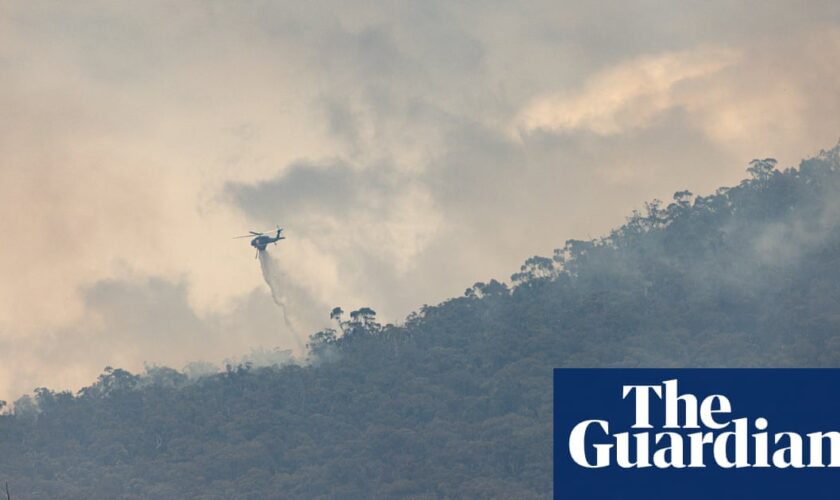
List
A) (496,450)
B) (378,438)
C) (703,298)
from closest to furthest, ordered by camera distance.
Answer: (496,450), (378,438), (703,298)

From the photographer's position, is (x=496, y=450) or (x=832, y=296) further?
(x=832, y=296)

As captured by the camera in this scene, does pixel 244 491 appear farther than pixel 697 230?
No

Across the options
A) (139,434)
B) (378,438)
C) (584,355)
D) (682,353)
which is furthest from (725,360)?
(139,434)

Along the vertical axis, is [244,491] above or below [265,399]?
below

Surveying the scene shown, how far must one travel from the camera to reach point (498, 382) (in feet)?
490

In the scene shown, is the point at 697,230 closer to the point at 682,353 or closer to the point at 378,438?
the point at 682,353

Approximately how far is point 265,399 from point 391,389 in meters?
10.7

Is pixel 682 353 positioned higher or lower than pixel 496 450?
higher

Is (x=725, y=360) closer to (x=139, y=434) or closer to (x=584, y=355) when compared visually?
(x=584, y=355)

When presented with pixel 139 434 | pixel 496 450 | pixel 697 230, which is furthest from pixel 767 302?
pixel 139 434

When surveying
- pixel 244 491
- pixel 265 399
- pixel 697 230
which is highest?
Result: pixel 697 230

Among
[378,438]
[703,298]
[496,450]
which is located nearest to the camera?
[496,450]

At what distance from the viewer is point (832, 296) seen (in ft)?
477

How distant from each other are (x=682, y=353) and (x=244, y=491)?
1412 inches
